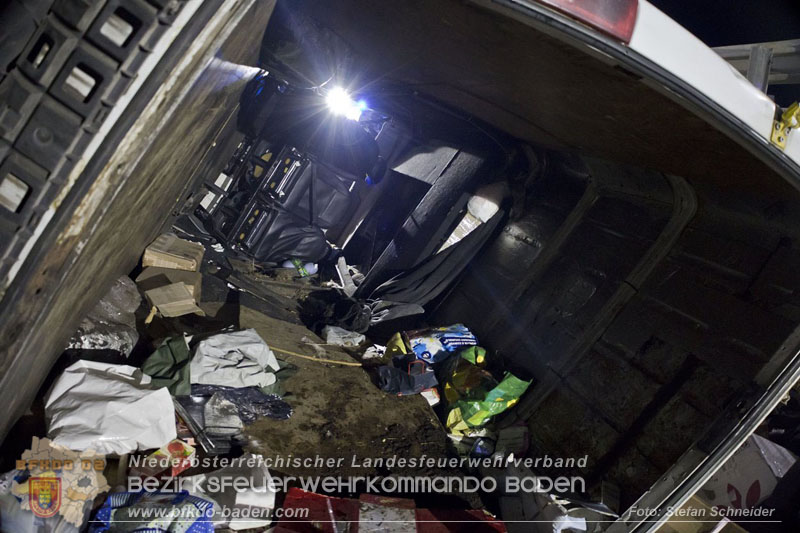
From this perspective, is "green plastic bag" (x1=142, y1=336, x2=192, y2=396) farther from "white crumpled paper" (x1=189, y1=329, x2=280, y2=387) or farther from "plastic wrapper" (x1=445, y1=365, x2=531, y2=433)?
"plastic wrapper" (x1=445, y1=365, x2=531, y2=433)

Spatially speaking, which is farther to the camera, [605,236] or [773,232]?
[605,236]

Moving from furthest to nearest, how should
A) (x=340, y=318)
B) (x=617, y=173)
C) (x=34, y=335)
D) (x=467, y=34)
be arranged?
(x=340, y=318)
(x=617, y=173)
(x=467, y=34)
(x=34, y=335)

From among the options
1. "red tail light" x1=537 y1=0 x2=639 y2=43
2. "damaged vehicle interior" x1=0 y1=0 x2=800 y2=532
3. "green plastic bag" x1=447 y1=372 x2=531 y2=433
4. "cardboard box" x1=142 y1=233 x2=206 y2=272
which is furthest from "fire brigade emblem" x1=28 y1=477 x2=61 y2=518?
"green plastic bag" x1=447 y1=372 x2=531 y2=433

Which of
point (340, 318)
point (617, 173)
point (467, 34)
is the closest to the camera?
point (467, 34)

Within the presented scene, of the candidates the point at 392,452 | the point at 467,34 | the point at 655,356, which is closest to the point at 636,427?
the point at 655,356

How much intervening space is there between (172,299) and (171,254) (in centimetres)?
67

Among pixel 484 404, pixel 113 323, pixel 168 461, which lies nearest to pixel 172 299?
pixel 113 323

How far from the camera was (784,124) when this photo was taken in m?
1.74

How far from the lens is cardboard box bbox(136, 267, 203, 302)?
3426mm

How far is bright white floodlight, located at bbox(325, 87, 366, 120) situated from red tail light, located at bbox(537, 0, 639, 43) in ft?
12.6

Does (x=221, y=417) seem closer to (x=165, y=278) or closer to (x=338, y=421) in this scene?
(x=338, y=421)

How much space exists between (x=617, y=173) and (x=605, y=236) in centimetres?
60

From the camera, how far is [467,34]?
2.01 metres

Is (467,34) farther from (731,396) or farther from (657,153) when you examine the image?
(731,396)
